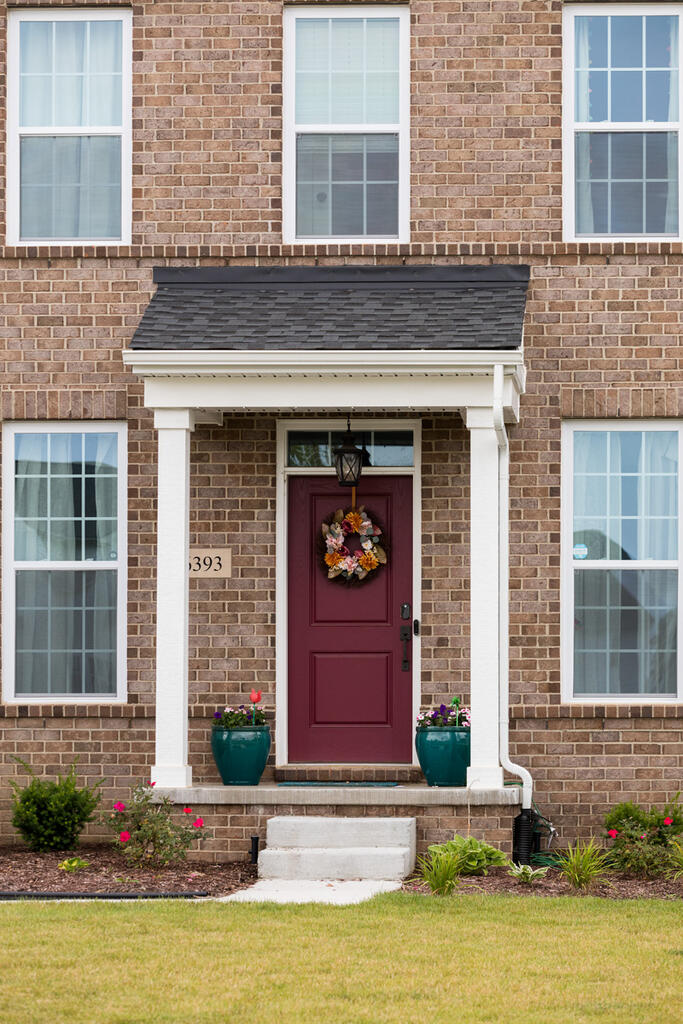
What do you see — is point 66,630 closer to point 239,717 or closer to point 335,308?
point 239,717

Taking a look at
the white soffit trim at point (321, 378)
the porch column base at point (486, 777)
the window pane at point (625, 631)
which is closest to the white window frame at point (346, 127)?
the white soffit trim at point (321, 378)

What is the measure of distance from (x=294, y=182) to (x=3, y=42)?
8.00 feet

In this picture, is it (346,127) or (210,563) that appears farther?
(346,127)

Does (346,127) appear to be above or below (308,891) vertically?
above

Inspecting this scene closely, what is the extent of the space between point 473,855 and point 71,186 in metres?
5.78

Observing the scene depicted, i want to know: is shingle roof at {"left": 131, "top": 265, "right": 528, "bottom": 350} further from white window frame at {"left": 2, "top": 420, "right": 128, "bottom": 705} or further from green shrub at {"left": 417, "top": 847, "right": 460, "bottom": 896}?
green shrub at {"left": 417, "top": 847, "right": 460, "bottom": 896}

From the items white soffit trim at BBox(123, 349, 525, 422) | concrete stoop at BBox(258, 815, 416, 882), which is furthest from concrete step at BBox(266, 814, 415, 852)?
white soffit trim at BBox(123, 349, 525, 422)

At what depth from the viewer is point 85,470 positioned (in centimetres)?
1148

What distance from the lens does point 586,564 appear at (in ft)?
36.9

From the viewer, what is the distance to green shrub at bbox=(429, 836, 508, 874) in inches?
382

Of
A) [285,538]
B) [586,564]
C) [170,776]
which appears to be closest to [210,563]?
[285,538]

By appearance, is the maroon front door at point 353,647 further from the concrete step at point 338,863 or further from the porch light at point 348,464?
the concrete step at point 338,863

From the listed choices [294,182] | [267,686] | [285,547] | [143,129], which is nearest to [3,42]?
[143,129]

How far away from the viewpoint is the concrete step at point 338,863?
381 inches
